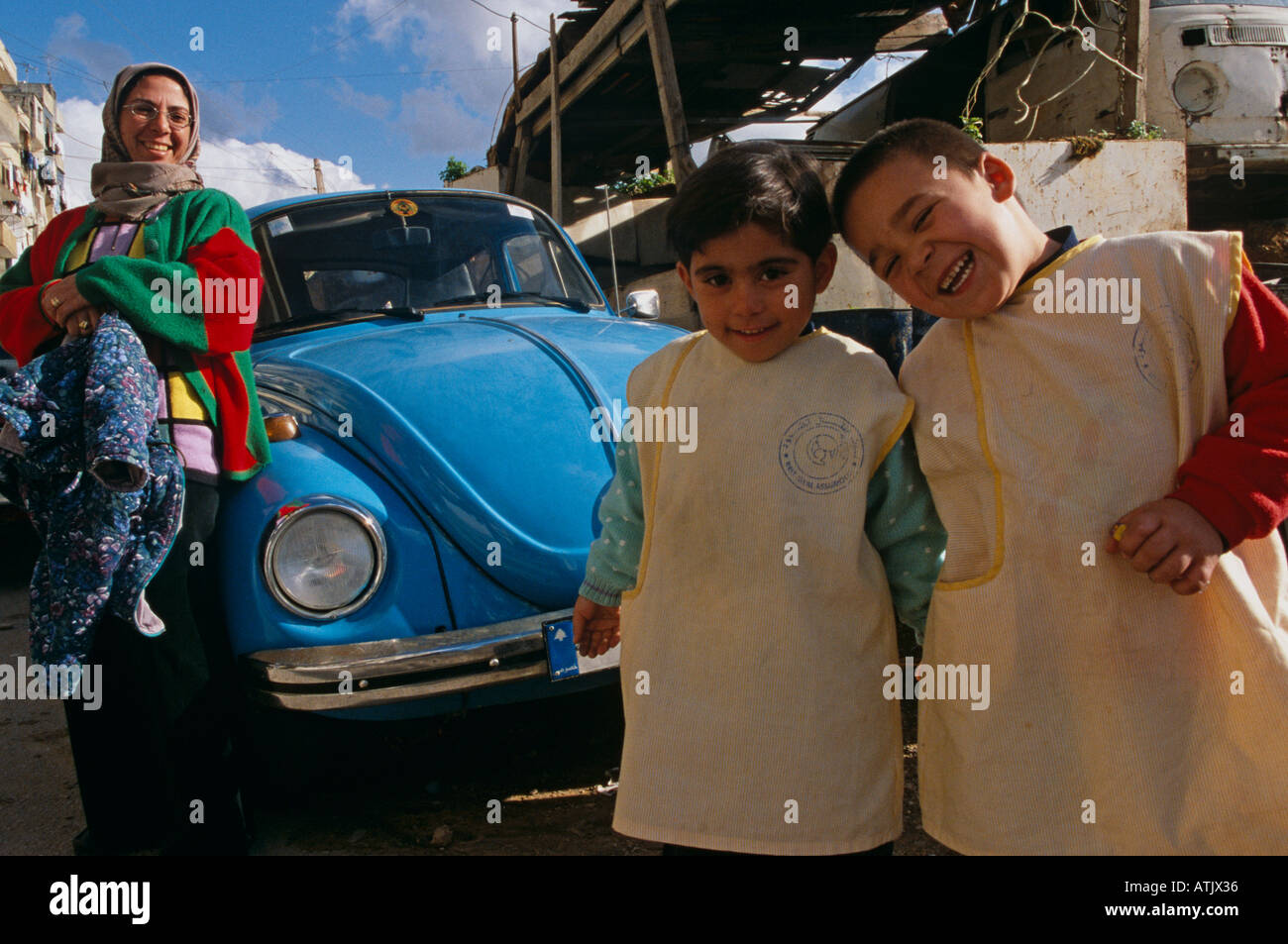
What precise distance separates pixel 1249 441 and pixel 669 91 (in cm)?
799

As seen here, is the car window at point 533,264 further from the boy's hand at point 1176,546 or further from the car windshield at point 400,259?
the boy's hand at point 1176,546

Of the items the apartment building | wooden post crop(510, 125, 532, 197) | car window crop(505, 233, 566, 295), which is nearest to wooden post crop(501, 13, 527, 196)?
wooden post crop(510, 125, 532, 197)

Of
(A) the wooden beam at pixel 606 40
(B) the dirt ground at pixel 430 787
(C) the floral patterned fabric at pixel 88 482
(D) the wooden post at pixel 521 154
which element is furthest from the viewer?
(D) the wooden post at pixel 521 154

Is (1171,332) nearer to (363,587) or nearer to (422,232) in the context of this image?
(363,587)

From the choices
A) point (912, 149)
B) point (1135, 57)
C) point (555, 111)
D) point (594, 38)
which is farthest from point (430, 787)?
point (555, 111)

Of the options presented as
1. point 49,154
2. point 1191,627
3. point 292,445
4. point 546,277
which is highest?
point 49,154

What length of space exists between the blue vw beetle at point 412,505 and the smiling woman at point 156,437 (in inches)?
4.4

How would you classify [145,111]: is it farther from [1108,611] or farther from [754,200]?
[1108,611]

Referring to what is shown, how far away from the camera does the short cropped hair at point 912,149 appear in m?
1.38

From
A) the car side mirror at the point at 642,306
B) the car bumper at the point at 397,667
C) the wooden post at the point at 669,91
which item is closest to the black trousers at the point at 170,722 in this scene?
the car bumper at the point at 397,667

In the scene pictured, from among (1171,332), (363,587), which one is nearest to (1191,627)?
(1171,332)

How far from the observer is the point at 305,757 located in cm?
230
